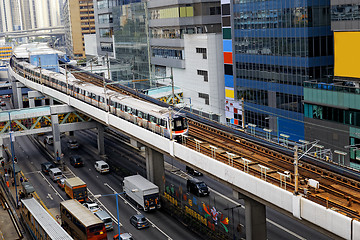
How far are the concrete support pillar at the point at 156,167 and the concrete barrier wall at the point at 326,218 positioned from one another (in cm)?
3189

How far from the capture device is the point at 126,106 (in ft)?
212

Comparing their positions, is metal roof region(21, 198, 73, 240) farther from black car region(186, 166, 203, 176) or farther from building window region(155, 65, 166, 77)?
building window region(155, 65, 166, 77)

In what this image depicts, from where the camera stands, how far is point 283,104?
69.6m

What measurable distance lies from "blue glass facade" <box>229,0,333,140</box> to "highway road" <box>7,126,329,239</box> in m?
13.7

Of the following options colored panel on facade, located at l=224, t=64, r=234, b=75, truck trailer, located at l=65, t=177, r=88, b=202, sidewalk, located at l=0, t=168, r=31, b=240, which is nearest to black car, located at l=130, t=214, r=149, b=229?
truck trailer, located at l=65, t=177, r=88, b=202

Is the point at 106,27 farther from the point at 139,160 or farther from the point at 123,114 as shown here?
the point at 123,114

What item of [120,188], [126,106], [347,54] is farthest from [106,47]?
[347,54]

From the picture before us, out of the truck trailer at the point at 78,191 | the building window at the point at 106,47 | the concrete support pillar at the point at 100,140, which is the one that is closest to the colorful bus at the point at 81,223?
the truck trailer at the point at 78,191

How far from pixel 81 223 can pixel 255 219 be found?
53.7ft

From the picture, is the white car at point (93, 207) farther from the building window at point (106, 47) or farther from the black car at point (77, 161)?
the building window at point (106, 47)

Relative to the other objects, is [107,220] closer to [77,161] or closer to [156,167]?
[156,167]

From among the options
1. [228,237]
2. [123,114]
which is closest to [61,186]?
[123,114]

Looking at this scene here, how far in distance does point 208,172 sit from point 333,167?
33.8 feet

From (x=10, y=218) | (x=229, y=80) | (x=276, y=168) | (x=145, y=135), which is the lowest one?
(x=10, y=218)
